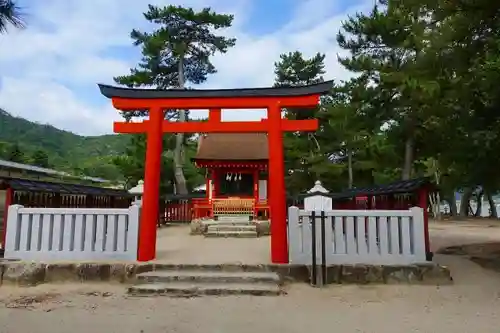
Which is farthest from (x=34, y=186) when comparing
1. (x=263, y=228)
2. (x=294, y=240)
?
(x=263, y=228)

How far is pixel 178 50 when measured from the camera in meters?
22.1

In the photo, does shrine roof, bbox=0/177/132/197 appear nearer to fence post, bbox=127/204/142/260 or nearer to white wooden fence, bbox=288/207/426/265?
fence post, bbox=127/204/142/260

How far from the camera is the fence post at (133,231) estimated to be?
6625mm

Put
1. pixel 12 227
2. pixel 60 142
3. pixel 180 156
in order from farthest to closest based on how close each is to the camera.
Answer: pixel 60 142 < pixel 180 156 < pixel 12 227

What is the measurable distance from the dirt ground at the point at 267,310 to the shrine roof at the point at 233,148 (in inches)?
456

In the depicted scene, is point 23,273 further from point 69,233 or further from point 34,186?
point 34,186

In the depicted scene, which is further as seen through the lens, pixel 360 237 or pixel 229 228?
pixel 229 228

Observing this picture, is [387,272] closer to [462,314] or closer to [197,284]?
[462,314]

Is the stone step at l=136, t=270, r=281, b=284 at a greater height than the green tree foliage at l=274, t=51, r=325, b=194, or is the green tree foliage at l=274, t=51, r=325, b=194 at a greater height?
the green tree foliage at l=274, t=51, r=325, b=194

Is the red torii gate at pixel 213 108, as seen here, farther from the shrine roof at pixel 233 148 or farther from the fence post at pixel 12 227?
the shrine roof at pixel 233 148

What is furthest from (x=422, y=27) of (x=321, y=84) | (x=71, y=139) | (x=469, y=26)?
(x=71, y=139)

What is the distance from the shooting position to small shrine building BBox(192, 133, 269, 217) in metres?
17.1

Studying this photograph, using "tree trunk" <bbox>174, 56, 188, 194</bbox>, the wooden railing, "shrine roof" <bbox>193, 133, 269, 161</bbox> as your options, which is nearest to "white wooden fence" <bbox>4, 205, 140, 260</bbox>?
the wooden railing

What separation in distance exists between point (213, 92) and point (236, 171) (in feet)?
35.2
